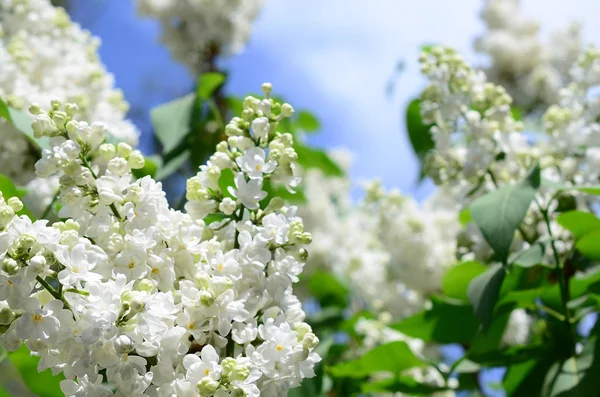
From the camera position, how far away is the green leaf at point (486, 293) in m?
0.96

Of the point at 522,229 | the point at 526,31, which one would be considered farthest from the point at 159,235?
the point at 526,31

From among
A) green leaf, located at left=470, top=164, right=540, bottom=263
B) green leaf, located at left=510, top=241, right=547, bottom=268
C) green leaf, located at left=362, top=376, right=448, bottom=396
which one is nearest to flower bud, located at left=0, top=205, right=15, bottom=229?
green leaf, located at left=470, top=164, right=540, bottom=263

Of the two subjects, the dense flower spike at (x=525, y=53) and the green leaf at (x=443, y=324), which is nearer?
the green leaf at (x=443, y=324)

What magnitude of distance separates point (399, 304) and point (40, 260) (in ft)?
6.70

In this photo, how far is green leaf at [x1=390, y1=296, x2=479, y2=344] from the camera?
1267 millimetres

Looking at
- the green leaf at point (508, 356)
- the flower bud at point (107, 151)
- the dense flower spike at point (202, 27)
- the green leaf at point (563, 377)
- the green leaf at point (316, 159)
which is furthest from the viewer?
the dense flower spike at point (202, 27)

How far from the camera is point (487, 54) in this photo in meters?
3.43

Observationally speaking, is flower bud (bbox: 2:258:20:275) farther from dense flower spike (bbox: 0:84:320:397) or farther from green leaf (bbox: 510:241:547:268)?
green leaf (bbox: 510:241:547:268)

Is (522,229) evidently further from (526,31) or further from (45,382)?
(526,31)

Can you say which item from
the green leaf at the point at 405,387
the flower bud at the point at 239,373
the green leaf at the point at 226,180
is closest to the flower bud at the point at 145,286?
the flower bud at the point at 239,373

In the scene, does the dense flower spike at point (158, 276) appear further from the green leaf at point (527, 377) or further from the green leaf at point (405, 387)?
the green leaf at point (405, 387)

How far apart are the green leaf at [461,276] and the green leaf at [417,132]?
377mm

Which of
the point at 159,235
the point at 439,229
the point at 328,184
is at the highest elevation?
the point at 328,184

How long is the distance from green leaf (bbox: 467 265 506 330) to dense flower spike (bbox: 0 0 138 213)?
0.73m
